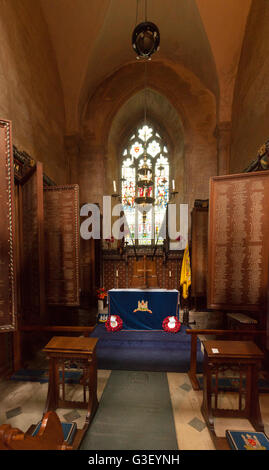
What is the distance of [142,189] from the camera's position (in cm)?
971

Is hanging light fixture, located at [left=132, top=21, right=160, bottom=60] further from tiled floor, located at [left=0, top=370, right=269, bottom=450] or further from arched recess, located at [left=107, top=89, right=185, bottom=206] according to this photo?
tiled floor, located at [left=0, top=370, right=269, bottom=450]

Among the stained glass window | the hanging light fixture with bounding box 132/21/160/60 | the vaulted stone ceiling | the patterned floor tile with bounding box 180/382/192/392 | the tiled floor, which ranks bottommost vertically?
the patterned floor tile with bounding box 180/382/192/392

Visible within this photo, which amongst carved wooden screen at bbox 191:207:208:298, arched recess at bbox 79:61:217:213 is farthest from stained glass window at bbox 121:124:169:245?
carved wooden screen at bbox 191:207:208:298

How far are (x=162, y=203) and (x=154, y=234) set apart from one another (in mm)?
1673

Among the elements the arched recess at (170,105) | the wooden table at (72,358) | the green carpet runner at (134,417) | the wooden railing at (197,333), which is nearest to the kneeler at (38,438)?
the wooden table at (72,358)

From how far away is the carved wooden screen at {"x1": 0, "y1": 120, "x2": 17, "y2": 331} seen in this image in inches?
92.1

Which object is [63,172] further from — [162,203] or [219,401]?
[219,401]

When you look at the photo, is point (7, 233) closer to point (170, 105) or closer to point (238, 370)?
point (238, 370)

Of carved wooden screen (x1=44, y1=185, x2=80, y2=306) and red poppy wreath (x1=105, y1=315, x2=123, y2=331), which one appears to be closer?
carved wooden screen (x1=44, y1=185, x2=80, y2=306)

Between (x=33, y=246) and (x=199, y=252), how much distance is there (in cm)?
476

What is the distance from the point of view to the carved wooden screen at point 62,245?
13.0 ft

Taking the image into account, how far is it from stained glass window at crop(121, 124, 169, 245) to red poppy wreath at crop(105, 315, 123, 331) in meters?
4.72

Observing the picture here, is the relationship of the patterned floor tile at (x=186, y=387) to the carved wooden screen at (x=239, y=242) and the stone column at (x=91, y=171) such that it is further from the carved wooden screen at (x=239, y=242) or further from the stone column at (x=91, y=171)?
the stone column at (x=91, y=171)

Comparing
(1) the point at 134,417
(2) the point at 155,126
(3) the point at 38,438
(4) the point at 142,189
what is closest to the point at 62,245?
(1) the point at 134,417
